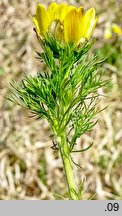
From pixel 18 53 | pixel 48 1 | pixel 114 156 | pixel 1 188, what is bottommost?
pixel 1 188

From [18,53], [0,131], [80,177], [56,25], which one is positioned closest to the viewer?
[56,25]

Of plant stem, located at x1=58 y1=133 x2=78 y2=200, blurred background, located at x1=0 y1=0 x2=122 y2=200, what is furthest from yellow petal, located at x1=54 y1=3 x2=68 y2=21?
blurred background, located at x1=0 y1=0 x2=122 y2=200

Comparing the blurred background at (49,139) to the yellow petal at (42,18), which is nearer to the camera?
the yellow petal at (42,18)

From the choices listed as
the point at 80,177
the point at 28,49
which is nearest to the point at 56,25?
the point at 80,177

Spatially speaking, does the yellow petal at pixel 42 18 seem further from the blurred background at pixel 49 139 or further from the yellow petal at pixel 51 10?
the blurred background at pixel 49 139

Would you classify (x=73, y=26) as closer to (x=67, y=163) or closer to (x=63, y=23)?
(x=63, y=23)

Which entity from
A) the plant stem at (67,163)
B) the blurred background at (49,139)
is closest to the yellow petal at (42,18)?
the plant stem at (67,163)

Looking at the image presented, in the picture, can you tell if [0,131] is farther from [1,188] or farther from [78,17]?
[78,17]

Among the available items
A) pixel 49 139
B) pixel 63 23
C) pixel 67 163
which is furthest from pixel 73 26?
pixel 49 139
